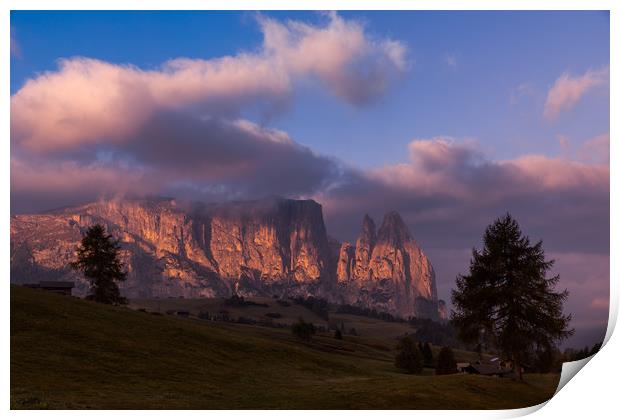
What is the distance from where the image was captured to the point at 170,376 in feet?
160

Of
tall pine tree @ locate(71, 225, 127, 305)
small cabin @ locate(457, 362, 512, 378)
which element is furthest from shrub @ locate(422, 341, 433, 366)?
tall pine tree @ locate(71, 225, 127, 305)

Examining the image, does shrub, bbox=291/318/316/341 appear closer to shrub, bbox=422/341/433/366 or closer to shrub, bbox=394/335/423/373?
shrub, bbox=422/341/433/366

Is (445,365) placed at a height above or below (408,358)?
below

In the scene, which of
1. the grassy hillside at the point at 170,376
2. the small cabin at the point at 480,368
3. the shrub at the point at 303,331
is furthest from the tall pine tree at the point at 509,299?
the shrub at the point at 303,331

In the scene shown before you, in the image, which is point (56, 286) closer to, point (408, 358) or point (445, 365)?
point (408, 358)

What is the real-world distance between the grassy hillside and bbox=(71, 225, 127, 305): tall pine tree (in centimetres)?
2416

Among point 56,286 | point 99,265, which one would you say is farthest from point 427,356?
point 56,286

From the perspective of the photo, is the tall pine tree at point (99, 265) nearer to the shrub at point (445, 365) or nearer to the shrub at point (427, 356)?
A: the shrub at point (445, 365)

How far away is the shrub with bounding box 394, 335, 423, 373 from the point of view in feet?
331

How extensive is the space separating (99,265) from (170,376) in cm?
5155
